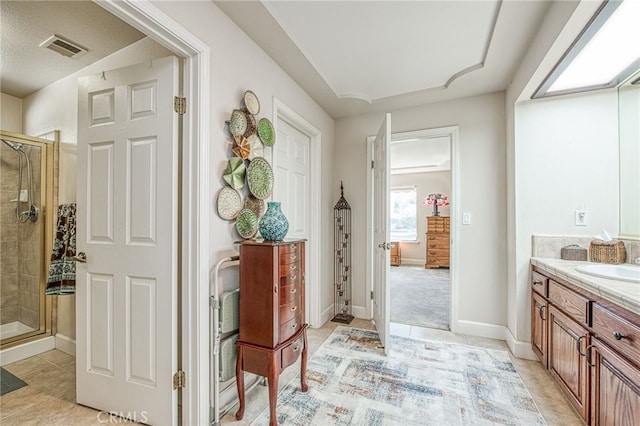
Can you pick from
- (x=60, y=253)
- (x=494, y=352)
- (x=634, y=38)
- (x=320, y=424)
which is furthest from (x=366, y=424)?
(x=634, y=38)

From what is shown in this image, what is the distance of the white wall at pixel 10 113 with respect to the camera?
2678mm

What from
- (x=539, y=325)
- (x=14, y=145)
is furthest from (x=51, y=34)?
(x=539, y=325)

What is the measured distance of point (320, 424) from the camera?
1511 millimetres

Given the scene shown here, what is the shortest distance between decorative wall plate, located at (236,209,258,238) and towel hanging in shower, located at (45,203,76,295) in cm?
146

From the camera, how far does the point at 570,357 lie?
159 centimetres

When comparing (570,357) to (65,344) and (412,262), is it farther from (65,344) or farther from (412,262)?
(412,262)

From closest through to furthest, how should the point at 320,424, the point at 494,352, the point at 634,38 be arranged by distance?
the point at 320,424
the point at 634,38
the point at 494,352

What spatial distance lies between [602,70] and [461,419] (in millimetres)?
2471

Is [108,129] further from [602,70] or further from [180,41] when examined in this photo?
[602,70]

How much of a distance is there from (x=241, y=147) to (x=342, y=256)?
2.02m

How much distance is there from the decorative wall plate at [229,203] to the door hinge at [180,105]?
0.46 metres

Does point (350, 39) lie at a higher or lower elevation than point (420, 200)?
higher

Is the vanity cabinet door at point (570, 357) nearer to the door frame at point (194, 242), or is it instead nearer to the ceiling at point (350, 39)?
the ceiling at point (350, 39)

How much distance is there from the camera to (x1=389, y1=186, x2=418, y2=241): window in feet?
23.9
